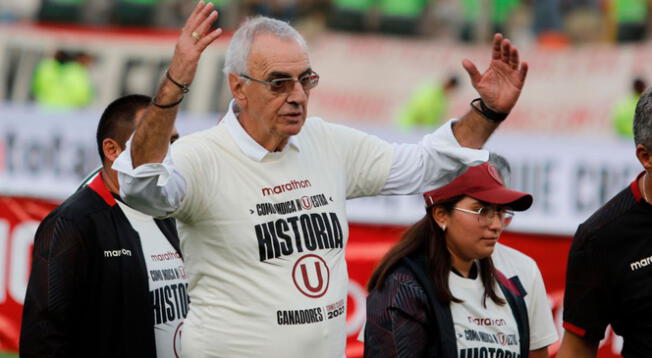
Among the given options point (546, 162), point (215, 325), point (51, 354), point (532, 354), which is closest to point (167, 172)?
point (215, 325)

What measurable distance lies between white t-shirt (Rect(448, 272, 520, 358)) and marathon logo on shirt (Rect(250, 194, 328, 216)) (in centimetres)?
78

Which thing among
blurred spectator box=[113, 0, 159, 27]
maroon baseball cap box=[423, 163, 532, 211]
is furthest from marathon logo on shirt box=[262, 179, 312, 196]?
blurred spectator box=[113, 0, 159, 27]

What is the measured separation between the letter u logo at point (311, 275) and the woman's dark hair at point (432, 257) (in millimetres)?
545

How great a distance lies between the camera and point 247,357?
4.90 metres

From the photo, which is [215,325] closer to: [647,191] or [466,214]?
[466,214]

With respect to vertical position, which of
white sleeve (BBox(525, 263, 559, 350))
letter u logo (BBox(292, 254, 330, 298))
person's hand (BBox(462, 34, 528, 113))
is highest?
person's hand (BBox(462, 34, 528, 113))

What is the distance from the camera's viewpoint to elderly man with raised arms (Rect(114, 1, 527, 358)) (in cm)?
490

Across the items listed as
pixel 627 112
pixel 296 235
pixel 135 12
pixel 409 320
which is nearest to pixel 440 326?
pixel 409 320

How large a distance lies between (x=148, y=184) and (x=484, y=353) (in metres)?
1.69

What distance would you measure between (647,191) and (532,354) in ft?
3.68

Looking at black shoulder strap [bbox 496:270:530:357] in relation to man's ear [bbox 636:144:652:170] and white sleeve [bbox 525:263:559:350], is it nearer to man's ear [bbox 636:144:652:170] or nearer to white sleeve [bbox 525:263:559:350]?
white sleeve [bbox 525:263:559:350]

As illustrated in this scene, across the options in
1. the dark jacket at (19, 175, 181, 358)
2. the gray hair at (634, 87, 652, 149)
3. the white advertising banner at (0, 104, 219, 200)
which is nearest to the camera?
the gray hair at (634, 87, 652, 149)

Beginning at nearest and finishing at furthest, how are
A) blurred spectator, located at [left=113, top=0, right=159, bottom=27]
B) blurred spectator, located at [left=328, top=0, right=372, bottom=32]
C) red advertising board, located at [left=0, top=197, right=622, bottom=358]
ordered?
red advertising board, located at [left=0, top=197, right=622, bottom=358], blurred spectator, located at [left=328, top=0, right=372, bottom=32], blurred spectator, located at [left=113, top=0, right=159, bottom=27]

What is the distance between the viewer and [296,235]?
195 inches
